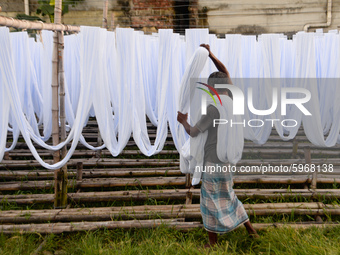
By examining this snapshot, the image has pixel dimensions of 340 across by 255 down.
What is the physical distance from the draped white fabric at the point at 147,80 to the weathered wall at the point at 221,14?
13.1ft

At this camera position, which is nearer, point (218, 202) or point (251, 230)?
point (218, 202)

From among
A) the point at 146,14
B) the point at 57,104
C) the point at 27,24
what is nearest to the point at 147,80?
the point at 57,104

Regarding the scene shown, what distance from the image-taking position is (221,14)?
9.12 meters

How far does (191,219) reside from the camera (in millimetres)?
3516

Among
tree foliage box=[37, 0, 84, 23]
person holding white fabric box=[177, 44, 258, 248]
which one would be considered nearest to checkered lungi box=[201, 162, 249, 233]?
person holding white fabric box=[177, 44, 258, 248]

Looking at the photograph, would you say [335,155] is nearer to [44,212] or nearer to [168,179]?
[168,179]

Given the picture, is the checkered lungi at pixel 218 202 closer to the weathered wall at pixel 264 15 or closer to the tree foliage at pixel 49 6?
the weathered wall at pixel 264 15

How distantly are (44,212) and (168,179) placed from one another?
1.19 metres

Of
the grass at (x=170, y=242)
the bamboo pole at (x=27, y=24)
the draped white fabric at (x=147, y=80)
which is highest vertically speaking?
the bamboo pole at (x=27, y=24)

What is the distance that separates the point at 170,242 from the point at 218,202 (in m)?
0.47

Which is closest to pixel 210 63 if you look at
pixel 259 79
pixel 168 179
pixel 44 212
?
pixel 259 79

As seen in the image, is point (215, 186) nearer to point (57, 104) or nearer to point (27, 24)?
point (57, 104)

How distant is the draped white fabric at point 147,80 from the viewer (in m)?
3.54

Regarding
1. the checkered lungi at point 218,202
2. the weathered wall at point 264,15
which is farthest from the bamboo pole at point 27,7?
the checkered lungi at point 218,202
